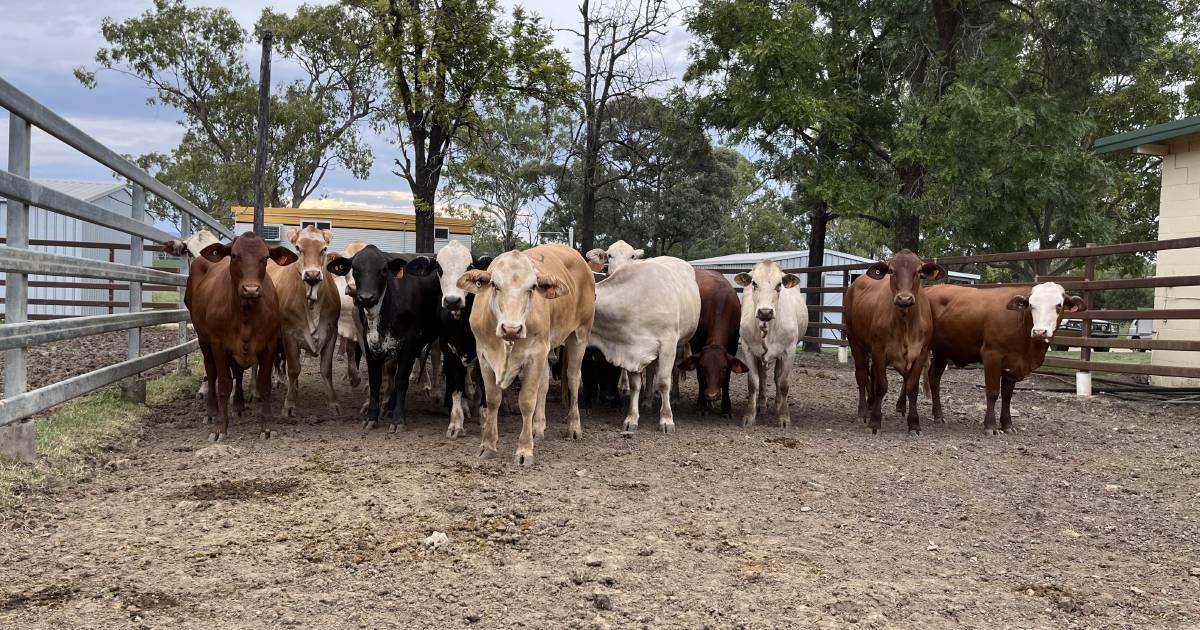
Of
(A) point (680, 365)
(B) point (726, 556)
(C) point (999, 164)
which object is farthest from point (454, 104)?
(B) point (726, 556)

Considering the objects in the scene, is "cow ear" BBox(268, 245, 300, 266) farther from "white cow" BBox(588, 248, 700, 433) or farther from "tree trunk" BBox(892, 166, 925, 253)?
"tree trunk" BBox(892, 166, 925, 253)

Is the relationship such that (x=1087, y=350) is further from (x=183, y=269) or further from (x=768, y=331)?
(x=183, y=269)

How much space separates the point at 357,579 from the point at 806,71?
17814 mm

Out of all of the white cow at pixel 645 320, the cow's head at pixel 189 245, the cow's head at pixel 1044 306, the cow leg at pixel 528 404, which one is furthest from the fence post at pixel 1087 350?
the cow's head at pixel 189 245

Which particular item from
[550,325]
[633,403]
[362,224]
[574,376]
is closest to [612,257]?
[633,403]

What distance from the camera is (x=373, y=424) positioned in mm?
7910

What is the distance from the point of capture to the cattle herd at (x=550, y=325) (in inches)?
272

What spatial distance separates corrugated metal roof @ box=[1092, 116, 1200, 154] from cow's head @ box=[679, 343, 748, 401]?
846 cm

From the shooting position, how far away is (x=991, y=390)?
28.6 ft

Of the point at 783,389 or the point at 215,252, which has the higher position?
the point at 215,252

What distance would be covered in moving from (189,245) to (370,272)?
3.32 metres

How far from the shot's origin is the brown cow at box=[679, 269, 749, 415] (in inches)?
340

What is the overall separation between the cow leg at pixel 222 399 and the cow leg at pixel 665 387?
149 inches

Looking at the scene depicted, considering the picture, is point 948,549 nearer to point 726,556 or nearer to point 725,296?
point 726,556
